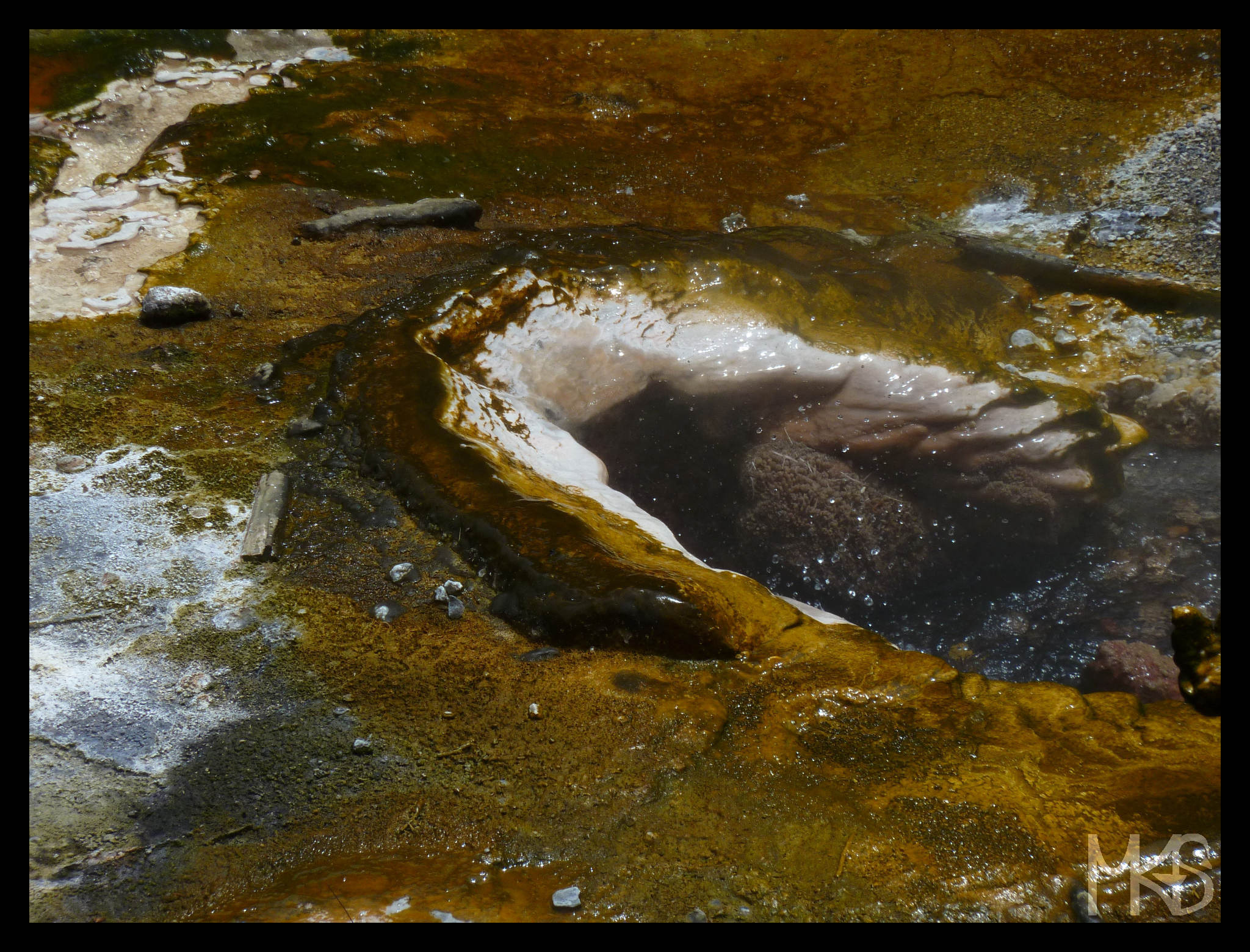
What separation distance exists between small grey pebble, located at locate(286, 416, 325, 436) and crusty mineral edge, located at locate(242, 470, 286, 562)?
0.25 m

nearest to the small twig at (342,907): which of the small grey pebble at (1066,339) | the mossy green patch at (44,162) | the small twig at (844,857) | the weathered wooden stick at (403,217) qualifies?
the small twig at (844,857)

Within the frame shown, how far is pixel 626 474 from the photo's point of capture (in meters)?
4.20

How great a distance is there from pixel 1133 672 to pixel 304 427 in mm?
3564

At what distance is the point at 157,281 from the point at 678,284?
269 centimetres

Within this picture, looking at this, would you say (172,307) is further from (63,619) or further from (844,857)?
(844,857)

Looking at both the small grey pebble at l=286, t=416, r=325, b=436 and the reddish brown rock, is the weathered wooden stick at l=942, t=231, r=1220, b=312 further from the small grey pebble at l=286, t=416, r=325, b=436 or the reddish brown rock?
the small grey pebble at l=286, t=416, r=325, b=436

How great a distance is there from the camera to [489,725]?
2123 mm

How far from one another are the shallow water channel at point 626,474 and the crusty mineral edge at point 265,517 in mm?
45

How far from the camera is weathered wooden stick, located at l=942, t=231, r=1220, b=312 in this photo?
4.54m

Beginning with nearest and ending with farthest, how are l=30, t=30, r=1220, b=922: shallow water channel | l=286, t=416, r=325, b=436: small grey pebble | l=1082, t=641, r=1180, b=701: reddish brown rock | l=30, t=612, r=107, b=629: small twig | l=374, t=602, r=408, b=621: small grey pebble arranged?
l=30, t=30, r=1220, b=922: shallow water channel < l=30, t=612, r=107, b=629: small twig < l=374, t=602, r=408, b=621: small grey pebble < l=286, t=416, r=325, b=436: small grey pebble < l=1082, t=641, r=1180, b=701: reddish brown rock

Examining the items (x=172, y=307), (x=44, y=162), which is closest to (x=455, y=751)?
(x=172, y=307)

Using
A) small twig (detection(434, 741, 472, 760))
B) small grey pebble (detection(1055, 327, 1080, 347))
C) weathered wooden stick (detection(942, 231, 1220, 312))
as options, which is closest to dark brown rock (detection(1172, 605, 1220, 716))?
small twig (detection(434, 741, 472, 760))

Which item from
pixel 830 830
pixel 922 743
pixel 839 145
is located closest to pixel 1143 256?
pixel 839 145

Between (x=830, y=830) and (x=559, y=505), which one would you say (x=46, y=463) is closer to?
(x=559, y=505)
